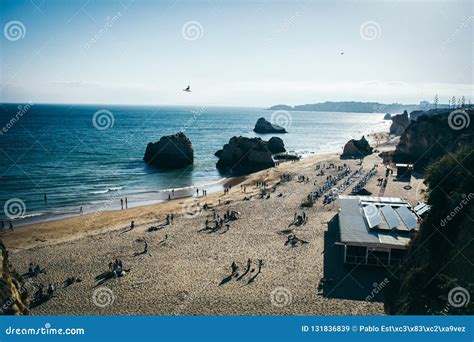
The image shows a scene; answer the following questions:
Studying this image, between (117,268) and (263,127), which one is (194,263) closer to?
(117,268)

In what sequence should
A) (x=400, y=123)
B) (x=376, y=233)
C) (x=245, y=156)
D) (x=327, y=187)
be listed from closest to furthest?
(x=376, y=233)
(x=327, y=187)
(x=245, y=156)
(x=400, y=123)

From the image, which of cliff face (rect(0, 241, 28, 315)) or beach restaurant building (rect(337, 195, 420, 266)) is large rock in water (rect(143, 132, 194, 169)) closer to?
beach restaurant building (rect(337, 195, 420, 266))

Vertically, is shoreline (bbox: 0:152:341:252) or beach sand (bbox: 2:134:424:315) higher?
beach sand (bbox: 2:134:424:315)

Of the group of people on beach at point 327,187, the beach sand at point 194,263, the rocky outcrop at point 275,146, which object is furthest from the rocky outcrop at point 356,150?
the beach sand at point 194,263

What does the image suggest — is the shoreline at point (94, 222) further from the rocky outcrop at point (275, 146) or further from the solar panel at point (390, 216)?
the rocky outcrop at point (275, 146)

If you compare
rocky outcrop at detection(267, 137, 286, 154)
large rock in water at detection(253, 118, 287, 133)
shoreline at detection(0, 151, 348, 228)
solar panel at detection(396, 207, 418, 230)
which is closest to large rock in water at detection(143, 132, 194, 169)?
shoreline at detection(0, 151, 348, 228)

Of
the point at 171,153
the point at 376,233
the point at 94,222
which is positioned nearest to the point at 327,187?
the point at 376,233

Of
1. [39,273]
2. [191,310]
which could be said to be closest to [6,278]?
[191,310]
